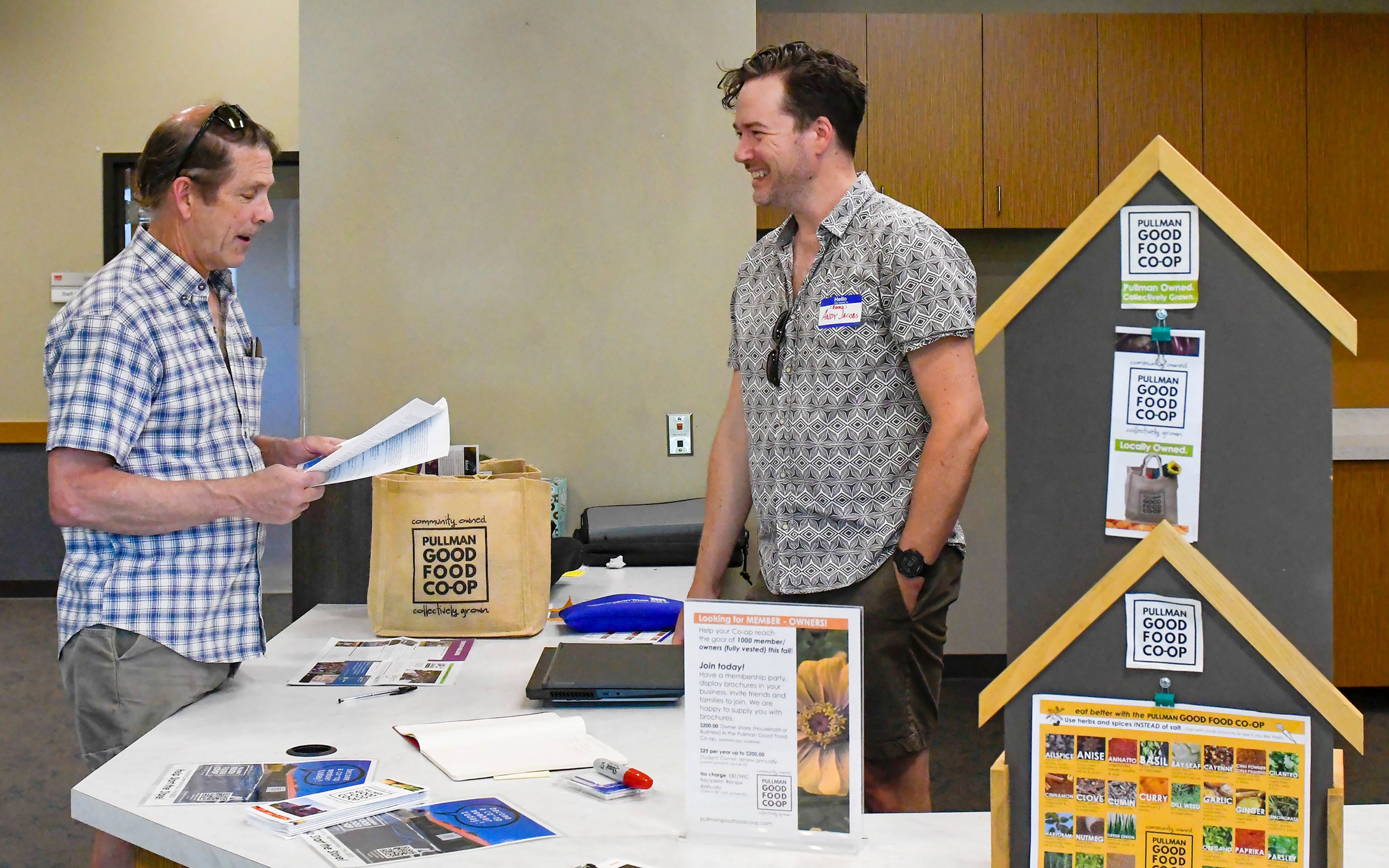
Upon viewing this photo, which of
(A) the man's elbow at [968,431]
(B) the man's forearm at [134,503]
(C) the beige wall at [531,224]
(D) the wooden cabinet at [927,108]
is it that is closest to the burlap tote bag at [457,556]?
(B) the man's forearm at [134,503]

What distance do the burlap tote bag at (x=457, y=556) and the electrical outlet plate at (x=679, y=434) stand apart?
1.24m

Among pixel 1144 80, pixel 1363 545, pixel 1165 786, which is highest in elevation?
pixel 1144 80

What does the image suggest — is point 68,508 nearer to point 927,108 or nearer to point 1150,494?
point 1150,494

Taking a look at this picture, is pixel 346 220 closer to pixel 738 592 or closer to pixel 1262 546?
pixel 738 592

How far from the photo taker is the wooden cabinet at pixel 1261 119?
4.12 metres

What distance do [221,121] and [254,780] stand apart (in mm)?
1058

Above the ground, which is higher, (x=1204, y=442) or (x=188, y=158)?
(x=188, y=158)

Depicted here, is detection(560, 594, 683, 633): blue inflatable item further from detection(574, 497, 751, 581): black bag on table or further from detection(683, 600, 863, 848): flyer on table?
detection(683, 600, 863, 848): flyer on table

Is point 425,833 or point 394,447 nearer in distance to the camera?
point 425,833

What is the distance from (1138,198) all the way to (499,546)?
4.57 ft

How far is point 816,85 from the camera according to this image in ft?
6.09

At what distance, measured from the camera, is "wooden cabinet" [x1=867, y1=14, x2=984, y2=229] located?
13.3 ft

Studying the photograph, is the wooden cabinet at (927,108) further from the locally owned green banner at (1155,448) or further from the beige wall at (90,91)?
the locally owned green banner at (1155,448)

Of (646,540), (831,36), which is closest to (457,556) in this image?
(646,540)
